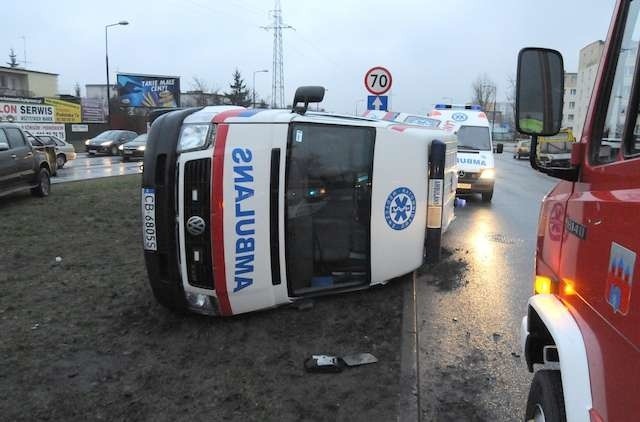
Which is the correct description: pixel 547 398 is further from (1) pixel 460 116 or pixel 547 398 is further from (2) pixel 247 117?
(1) pixel 460 116

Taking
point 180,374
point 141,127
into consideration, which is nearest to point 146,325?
point 180,374

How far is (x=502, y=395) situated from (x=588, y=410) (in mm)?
1933

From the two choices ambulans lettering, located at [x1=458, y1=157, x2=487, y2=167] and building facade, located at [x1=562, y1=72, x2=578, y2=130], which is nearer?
building facade, located at [x1=562, y1=72, x2=578, y2=130]

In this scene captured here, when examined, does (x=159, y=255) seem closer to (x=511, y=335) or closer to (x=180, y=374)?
(x=180, y=374)

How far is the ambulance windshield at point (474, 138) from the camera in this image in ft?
43.8

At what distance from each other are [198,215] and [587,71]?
279cm

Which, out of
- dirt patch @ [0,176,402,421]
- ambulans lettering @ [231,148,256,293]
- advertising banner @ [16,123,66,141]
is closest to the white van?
dirt patch @ [0,176,402,421]

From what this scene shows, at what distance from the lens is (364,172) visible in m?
4.80

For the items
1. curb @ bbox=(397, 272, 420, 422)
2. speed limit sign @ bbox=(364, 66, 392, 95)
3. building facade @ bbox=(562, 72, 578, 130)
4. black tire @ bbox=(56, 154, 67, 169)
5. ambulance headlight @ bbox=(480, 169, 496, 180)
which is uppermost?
speed limit sign @ bbox=(364, 66, 392, 95)

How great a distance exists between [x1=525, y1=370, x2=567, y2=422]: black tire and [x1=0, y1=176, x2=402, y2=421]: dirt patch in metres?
1.11

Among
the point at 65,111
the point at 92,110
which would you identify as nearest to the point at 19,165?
the point at 65,111

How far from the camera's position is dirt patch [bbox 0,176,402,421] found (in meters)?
3.29

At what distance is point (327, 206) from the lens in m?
4.71

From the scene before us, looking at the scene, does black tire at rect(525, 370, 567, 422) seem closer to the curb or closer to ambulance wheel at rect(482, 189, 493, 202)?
the curb
